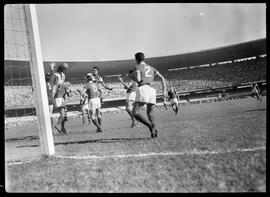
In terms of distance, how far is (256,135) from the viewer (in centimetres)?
416

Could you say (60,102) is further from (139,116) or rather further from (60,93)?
(139,116)

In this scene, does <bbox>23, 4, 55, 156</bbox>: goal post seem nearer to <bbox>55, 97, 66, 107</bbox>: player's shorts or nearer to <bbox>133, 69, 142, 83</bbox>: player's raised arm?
<bbox>133, 69, 142, 83</bbox>: player's raised arm

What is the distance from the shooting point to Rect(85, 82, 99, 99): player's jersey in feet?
24.1

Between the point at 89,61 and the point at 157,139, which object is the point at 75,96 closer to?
the point at 89,61

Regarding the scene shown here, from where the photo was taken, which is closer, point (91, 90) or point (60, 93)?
point (91, 90)

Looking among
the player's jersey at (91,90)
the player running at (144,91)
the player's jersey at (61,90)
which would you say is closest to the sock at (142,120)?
the player running at (144,91)

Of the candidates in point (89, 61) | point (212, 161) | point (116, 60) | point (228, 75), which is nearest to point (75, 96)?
point (89, 61)

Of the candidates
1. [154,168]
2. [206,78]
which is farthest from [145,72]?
[206,78]

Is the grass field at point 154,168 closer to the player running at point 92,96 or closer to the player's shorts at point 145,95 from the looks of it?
the player's shorts at point 145,95

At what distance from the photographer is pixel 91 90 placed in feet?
24.2

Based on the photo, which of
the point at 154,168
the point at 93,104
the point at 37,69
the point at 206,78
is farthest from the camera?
the point at 206,78

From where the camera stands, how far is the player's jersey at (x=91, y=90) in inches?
290

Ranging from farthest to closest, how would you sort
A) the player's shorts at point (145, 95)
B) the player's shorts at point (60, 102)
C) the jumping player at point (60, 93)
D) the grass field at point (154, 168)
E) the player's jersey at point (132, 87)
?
the player's jersey at point (132, 87)
the player's shorts at point (60, 102)
the jumping player at point (60, 93)
the player's shorts at point (145, 95)
the grass field at point (154, 168)
